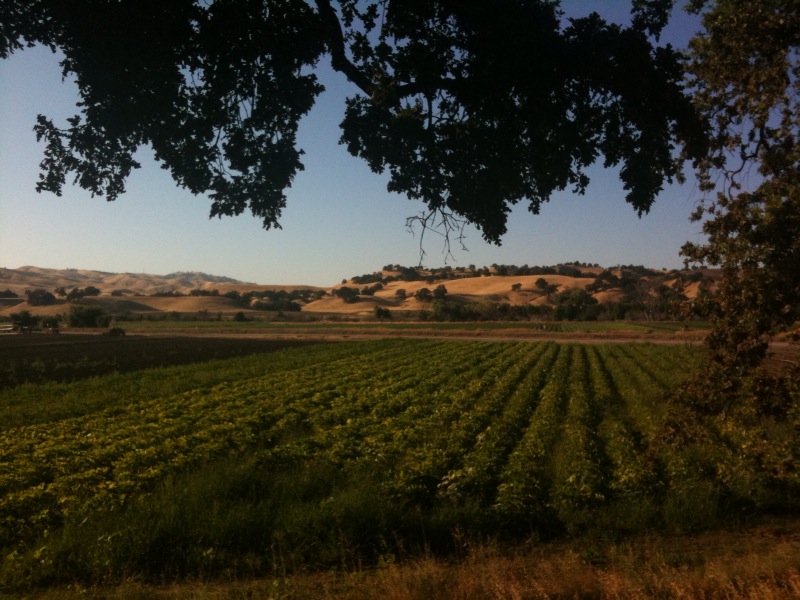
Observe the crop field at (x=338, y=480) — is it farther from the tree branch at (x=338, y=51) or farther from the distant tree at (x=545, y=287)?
the distant tree at (x=545, y=287)

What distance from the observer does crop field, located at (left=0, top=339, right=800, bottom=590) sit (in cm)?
639

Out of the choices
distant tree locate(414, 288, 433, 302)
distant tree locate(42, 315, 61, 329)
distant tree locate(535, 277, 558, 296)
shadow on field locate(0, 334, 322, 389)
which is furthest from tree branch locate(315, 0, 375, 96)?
distant tree locate(414, 288, 433, 302)

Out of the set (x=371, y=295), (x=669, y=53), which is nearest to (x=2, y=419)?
(x=669, y=53)

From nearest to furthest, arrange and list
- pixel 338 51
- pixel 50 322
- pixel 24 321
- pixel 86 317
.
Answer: pixel 338 51 < pixel 24 321 < pixel 50 322 < pixel 86 317

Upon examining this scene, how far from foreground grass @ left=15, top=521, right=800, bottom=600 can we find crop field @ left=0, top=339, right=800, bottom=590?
367 mm

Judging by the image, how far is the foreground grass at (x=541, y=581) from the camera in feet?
15.1

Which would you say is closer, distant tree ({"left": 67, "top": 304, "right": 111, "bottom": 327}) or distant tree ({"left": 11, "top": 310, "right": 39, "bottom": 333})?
distant tree ({"left": 11, "top": 310, "right": 39, "bottom": 333})

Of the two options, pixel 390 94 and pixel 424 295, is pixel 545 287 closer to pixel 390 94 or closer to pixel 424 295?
pixel 424 295

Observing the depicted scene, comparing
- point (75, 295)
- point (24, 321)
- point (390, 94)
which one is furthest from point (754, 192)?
point (75, 295)

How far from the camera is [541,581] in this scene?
16.3ft

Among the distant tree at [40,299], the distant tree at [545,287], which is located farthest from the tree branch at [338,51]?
the distant tree at [40,299]

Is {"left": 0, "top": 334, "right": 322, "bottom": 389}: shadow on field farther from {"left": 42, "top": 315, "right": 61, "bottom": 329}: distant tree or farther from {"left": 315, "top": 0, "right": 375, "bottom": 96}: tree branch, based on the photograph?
{"left": 42, "top": 315, "right": 61, "bottom": 329}: distant tree

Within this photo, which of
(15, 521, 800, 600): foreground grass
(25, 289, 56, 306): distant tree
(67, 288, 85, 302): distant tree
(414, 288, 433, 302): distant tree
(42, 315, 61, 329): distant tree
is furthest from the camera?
(414, 288, 433, 302): distant tree

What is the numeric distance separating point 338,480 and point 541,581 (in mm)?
4498
